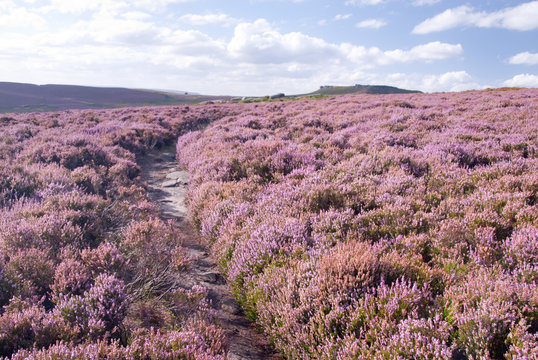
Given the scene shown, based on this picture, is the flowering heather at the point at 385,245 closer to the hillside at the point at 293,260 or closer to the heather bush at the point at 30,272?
the hillside at the point at 293,260

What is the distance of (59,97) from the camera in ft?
253

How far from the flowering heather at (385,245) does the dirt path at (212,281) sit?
0.64ft

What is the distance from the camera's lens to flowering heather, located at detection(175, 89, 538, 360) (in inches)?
98.2

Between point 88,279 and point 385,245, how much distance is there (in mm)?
3769

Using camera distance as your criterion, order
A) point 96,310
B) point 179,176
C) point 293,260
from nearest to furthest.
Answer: point 96,310, point 293,260, point 179,176

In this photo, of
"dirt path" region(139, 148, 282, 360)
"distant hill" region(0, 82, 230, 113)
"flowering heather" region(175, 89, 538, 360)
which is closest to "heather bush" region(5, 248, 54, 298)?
"dirt path" region(139, 148, 282, 360)

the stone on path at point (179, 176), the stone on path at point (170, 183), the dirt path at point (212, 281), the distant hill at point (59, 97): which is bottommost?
the dirt path at point (212, 281)

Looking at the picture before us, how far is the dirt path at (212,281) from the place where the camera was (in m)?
3.48

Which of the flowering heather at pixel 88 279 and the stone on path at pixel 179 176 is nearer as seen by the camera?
the flowering heather at pixel 88 279

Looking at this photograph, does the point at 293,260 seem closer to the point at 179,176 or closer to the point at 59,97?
the point at 179,176

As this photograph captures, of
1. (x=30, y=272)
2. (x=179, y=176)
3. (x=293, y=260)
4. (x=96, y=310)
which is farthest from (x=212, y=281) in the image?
(x=179, y=176)

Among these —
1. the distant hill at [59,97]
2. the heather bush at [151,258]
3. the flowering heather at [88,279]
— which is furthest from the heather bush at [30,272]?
the distant hill at [59,97]

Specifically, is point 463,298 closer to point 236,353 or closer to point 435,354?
point 435,354

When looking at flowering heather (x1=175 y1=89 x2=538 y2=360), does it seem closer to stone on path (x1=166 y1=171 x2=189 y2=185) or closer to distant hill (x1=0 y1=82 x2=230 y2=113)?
stone on path (x1=166 y1=171 x2=189 y2=185)
